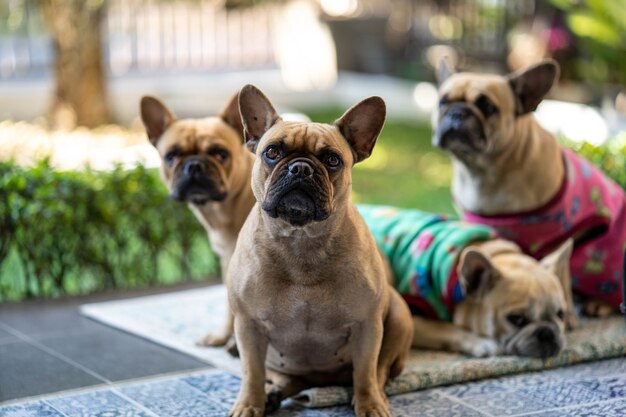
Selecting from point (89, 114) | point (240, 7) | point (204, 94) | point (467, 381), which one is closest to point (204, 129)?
point (467, 381)

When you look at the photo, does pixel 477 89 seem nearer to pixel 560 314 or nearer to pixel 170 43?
pixel 560 314

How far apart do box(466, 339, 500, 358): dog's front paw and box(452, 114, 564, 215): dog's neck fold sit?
2.90 ft

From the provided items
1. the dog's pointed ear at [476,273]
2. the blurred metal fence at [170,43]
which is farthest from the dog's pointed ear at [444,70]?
the blurred metal fence at [170,43]

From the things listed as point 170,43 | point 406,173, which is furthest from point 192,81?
point 406,173

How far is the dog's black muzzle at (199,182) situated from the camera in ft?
16.9

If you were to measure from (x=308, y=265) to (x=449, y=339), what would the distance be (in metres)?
1.34

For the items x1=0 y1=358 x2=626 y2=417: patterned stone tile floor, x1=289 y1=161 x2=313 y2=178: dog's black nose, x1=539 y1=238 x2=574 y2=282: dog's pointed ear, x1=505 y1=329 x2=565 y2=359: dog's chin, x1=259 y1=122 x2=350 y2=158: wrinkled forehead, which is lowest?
x1=0 y1=358 x2=626 y2=417: patterned stone tile floor

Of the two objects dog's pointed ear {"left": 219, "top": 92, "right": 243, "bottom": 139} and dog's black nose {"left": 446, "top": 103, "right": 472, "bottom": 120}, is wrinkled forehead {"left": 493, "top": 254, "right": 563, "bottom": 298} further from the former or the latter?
dog's pointed ear {"left": 219, "top": 92, "right": 243, "bottom": 139}

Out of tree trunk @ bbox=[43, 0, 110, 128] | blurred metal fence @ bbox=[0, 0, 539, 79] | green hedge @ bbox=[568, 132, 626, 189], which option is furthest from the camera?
blurred metal fence @ bbox=[0, 0, 539, 79]

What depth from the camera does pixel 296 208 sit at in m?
3.94

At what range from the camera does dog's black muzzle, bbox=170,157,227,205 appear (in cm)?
514

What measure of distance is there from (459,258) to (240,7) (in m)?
5.61

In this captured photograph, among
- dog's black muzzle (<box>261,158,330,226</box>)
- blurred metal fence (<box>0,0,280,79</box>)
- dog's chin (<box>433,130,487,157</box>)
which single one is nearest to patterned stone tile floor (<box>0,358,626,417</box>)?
dog's black muzzle (<box>261,158,330,226</box>)

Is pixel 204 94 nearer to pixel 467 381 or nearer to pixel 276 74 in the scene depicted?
pixel 276 74
